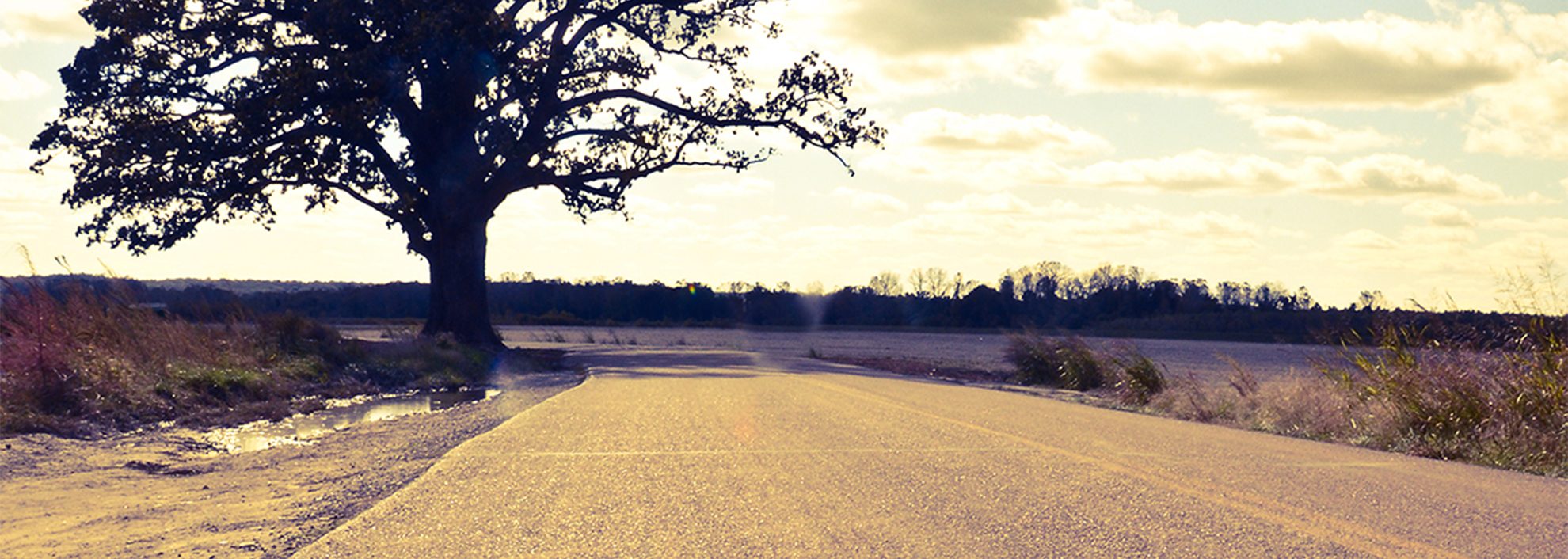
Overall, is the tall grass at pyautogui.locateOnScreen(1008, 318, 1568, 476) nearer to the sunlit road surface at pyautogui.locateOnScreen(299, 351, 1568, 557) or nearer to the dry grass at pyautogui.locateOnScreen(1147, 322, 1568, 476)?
the dry grass at pyautogui.locateOnScreen(1147, 322, 1568, 476)

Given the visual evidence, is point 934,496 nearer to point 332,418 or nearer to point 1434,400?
point 1434,400

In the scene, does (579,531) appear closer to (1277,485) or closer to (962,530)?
(962,530)

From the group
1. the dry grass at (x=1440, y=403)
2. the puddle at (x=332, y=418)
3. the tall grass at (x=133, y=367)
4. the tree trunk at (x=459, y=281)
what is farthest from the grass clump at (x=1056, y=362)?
the tree trunk at (x=459, y=281)

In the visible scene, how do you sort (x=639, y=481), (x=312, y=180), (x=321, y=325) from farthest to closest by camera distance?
1. (x=312, y=180)
2. (x=321, y=325)
3. (x=639, y=481)

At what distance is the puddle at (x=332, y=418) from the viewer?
13.0 m

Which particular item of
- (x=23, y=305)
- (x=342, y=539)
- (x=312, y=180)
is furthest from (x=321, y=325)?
(x=342, y=539)

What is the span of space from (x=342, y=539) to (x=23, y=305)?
10.3m

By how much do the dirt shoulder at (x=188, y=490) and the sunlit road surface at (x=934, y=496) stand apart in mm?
435

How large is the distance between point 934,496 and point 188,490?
202 inches

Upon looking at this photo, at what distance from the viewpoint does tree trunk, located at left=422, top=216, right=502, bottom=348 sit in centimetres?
3544

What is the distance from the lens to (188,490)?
353 inches

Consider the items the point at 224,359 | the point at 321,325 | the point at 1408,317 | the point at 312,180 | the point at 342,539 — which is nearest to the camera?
the point at 342,539

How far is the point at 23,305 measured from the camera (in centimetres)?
1464

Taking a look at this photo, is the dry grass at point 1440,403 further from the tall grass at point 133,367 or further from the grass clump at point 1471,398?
the tall grass at point 133,367
